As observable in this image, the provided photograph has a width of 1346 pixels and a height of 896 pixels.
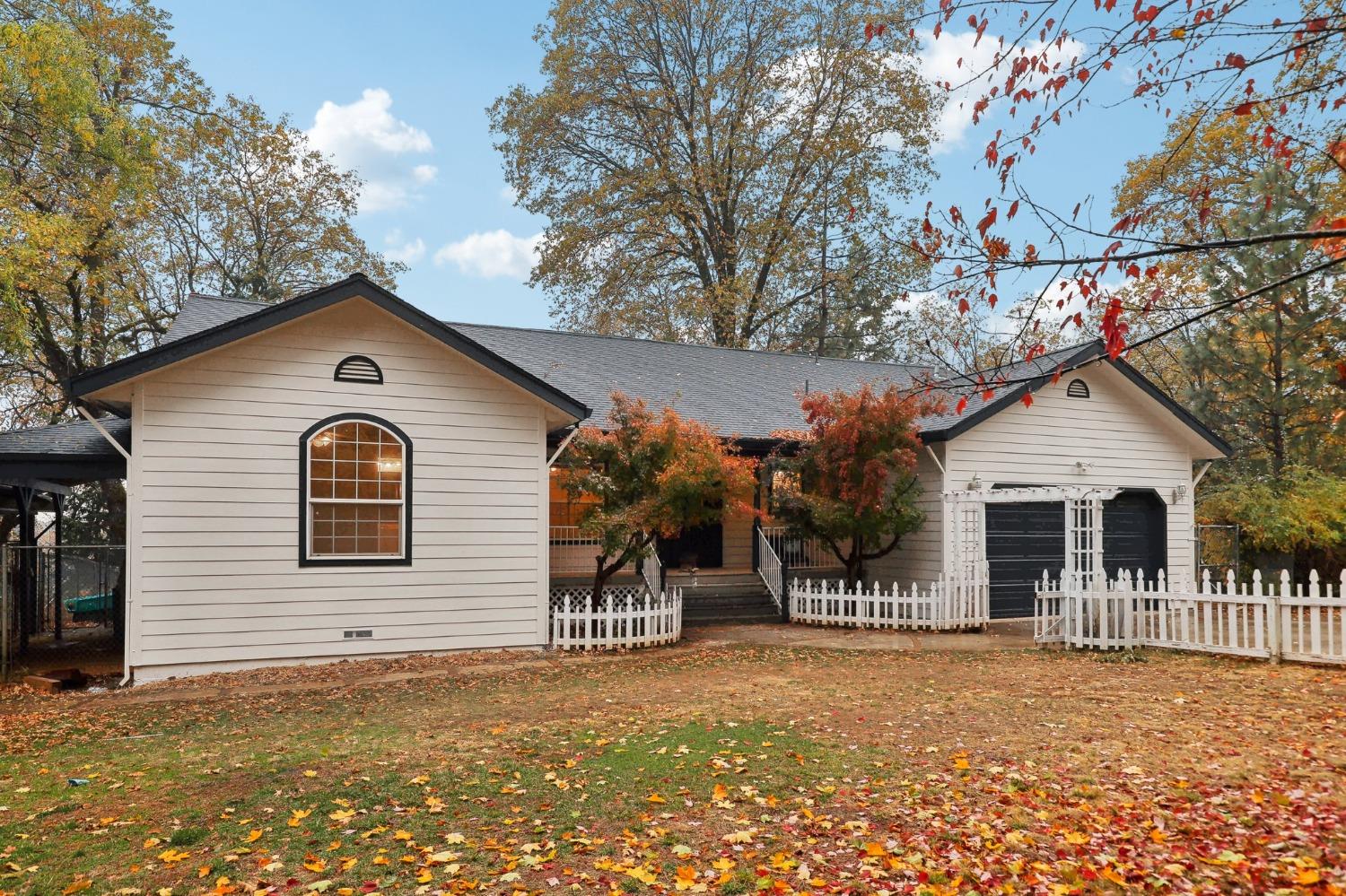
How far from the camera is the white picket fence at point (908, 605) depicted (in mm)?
13906

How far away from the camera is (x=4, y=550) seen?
33.4 ft

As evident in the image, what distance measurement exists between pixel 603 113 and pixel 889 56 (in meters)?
10.4

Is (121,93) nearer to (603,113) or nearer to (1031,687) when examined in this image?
(603,113)

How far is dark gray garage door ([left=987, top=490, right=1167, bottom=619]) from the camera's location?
15.6m

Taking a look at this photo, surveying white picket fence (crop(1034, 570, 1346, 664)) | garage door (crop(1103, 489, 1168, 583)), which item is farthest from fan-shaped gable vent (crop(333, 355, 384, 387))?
garage door (crop(1103, 489, 1168, 583))

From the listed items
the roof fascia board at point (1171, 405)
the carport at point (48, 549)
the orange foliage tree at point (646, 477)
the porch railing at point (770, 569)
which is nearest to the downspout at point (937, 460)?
the porch railing at point (770, 569)

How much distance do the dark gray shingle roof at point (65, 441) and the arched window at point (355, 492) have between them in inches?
96.0

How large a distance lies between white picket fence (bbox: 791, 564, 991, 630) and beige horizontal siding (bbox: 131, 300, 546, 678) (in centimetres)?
492

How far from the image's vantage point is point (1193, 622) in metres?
11.5

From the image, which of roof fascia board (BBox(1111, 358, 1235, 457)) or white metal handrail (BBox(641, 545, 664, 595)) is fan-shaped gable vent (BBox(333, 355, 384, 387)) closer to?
white metal handrail (BBox(641, 545, 664, 595))

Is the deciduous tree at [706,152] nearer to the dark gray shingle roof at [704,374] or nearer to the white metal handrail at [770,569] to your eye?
the dark gray shingle roof at [704,374]

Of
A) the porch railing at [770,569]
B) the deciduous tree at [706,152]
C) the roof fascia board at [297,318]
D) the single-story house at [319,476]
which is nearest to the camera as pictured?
the roof fascia board at [297,318]

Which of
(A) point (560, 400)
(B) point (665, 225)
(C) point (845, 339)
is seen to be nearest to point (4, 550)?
(A) point (560, 400)

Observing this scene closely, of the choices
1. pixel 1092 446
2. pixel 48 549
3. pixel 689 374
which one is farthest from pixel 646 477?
pixel 1092 446
